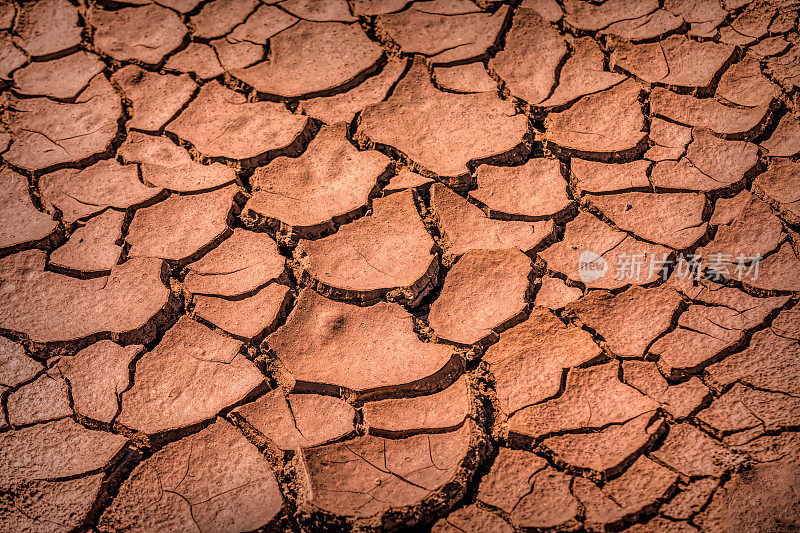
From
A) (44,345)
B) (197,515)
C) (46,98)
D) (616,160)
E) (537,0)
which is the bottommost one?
(197,515)

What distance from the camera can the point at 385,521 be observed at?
141 centimetres

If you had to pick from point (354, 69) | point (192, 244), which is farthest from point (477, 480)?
point (354, 69)

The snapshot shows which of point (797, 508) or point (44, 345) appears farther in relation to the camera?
point (44, 345)

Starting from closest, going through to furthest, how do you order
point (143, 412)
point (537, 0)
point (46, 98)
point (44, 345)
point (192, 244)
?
point (143, 412)
point (44, 345)
point (192, 244)
point (46, 98)
point (537, 0)

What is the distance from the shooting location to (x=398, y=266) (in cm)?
180

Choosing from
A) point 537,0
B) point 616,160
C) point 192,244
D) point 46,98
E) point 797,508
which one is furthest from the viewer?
point 537,0

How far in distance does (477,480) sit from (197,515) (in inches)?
28.6

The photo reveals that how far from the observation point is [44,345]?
167 cm

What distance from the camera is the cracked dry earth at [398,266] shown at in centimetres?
146

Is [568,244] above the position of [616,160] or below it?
below

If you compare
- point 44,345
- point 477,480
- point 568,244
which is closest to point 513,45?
point 568,244

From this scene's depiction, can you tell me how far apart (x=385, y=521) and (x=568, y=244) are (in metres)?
1.04

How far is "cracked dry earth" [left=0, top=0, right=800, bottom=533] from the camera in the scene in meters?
1.46

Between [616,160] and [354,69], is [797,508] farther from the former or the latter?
[354,69]
